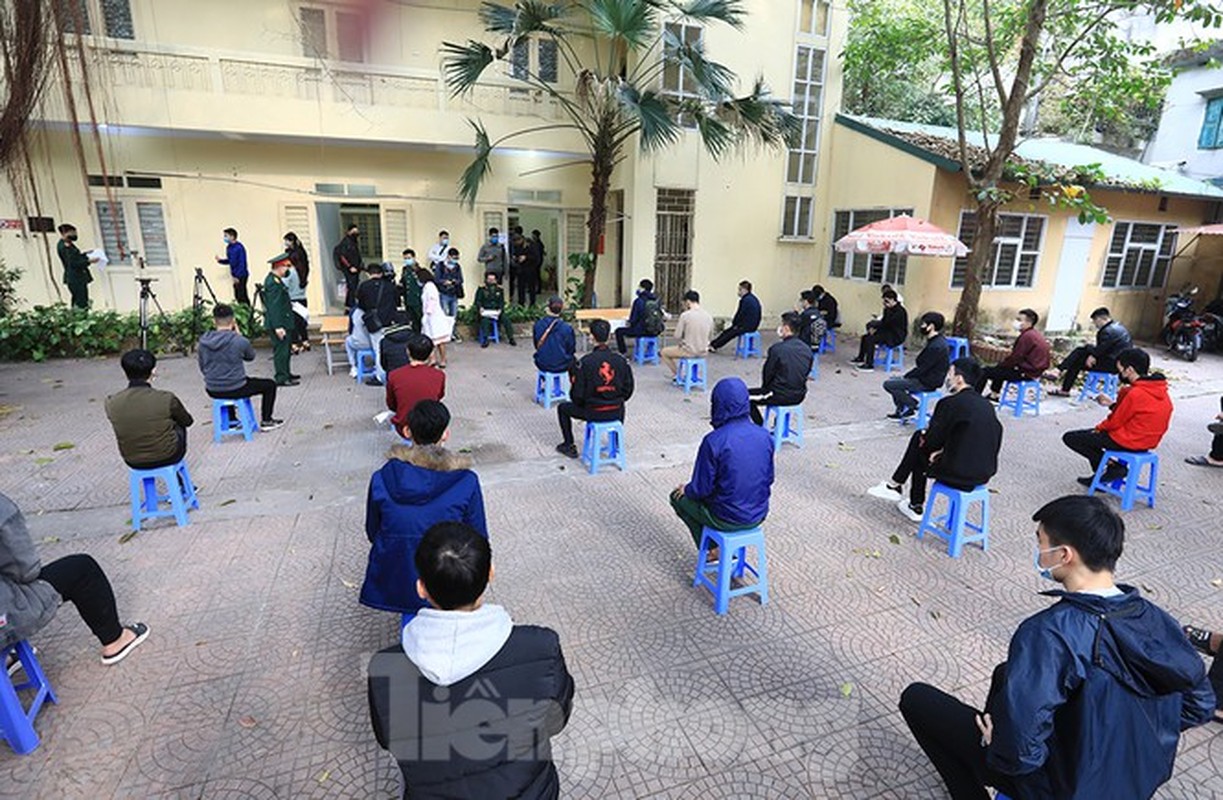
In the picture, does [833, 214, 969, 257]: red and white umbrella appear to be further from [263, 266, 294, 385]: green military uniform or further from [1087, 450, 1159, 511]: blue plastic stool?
[263, 266, 294, 385]: green military uniform

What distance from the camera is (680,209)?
40.1ft

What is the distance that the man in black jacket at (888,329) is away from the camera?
9133mm

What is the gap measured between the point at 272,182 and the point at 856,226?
11.0 meters

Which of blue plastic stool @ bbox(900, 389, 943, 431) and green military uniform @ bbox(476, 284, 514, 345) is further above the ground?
green military uniform @ bbox(476, 284, 514, 345)

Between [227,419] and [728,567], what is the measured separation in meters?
5.27

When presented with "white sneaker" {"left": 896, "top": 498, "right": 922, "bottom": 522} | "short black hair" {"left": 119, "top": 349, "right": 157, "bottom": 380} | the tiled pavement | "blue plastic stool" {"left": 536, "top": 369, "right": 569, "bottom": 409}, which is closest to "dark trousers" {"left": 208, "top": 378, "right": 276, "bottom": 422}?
the tiled pavement

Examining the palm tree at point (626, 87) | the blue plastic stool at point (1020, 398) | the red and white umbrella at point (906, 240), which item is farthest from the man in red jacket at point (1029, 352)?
the palm tree at point (626, 87)

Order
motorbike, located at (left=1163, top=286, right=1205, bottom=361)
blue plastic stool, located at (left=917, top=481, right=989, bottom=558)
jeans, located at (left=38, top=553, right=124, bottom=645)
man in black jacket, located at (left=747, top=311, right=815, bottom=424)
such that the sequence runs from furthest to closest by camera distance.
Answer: motorbike, located at (left=1163, top=286, right=1205, bottom=361) → man in black jacket, located at (left=747, top=311, right=815, bottom=424) → blue plastic stool, located at (left=917, top=481, right=989, bottom=558) → jeans, located at (left=38, top=553, right=124, bottom=645)

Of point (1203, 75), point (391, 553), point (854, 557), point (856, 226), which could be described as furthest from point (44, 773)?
point (1203, 75)

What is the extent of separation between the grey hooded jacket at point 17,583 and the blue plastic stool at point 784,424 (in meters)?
5.38

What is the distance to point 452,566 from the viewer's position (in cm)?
166

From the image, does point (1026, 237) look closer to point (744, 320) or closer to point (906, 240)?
point (906, 240)

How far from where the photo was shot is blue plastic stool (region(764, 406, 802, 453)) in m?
6.28

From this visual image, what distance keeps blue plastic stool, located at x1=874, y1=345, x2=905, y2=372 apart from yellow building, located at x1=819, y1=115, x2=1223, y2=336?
4.17 ft
